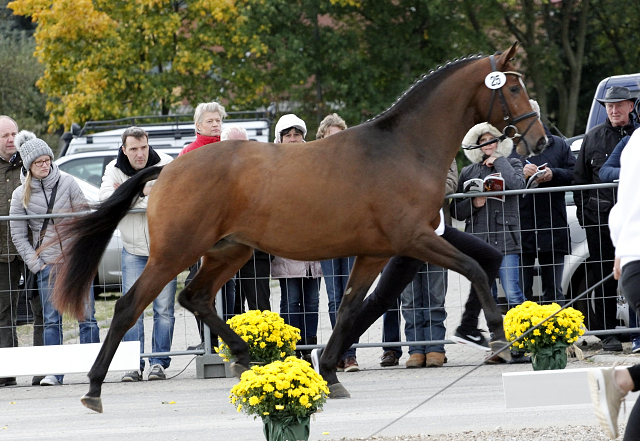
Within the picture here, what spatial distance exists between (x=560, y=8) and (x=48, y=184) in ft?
80.1

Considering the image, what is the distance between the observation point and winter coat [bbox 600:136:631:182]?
880cm

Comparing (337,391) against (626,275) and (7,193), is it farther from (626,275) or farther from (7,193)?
(7,193)

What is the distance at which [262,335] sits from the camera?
25.7ft

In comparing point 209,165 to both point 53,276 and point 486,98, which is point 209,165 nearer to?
point 486,98

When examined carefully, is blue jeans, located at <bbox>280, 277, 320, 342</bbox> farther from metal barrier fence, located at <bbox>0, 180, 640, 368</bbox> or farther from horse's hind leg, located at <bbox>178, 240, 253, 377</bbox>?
horse's hind leg, located at <bbox>178, 240, 253, 377</bbox>

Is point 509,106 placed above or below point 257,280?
above

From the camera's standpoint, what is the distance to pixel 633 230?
4.31 meters

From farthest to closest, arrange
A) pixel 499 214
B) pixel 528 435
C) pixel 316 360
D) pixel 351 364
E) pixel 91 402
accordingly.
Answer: pixel 351 364 < pixel 499 214 < pixel 316 360 < pixel 91 402 < pixel 528 435

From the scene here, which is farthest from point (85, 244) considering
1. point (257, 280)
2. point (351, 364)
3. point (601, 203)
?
point (601, 203)

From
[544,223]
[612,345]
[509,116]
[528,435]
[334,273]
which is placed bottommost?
[528,435]

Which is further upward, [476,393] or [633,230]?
[633,230]

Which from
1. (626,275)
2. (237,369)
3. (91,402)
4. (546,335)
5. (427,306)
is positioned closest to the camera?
(626,275)

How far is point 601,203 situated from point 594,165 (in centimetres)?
48

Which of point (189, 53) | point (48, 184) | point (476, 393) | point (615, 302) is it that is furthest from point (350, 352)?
point (189, 53)
